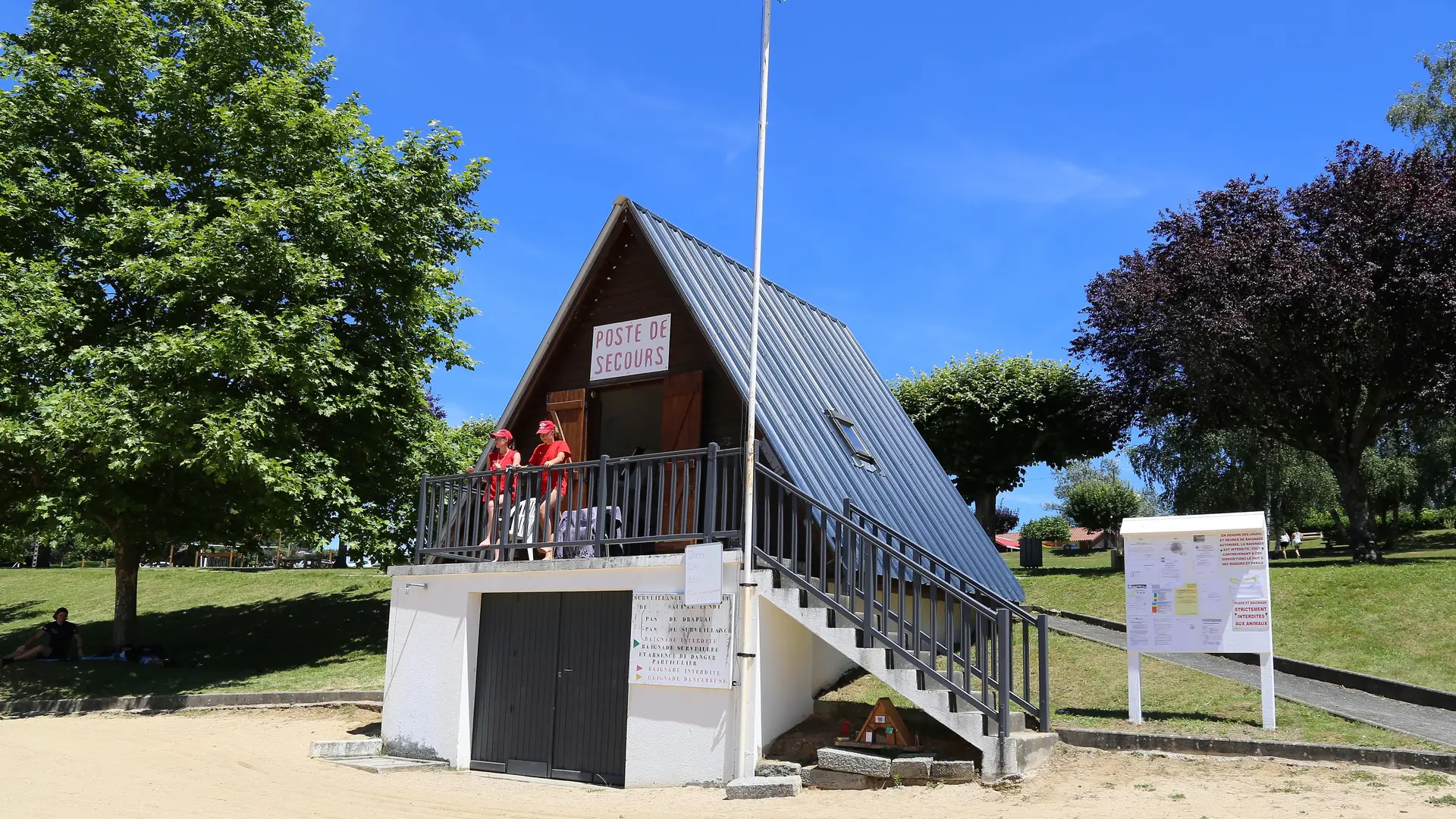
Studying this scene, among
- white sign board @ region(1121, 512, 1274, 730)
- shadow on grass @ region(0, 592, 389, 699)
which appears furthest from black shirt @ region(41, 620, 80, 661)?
white sign board @ region(1121, 512, 1274, 730)

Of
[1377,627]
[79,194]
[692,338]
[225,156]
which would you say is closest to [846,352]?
[692,338]

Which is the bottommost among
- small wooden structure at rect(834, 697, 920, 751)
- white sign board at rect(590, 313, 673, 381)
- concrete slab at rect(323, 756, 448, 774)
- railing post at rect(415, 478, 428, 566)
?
concrete slab at rect(323, 756, 448, 774)

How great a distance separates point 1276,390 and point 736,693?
19616 mm


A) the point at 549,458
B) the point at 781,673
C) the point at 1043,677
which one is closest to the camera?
the point at 1043,677

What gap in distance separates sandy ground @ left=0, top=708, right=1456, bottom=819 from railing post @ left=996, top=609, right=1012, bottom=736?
1.72 feet

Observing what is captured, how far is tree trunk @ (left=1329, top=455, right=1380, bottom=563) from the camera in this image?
22.9 m

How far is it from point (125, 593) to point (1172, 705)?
19.5 meters

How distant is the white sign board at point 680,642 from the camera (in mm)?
10219

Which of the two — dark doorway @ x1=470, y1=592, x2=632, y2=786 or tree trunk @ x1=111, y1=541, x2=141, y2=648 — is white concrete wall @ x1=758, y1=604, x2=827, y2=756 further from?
tree trunk @ x1=111, y1=541, x2=141, y2=648

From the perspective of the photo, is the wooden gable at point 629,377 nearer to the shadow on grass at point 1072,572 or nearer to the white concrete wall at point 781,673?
the white concrete wall at point 781,673

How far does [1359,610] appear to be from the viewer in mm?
16781

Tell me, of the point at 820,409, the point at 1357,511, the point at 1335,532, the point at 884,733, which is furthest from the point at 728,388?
the point at 1335,532

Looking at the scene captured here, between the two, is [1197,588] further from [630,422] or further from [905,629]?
[630,422]

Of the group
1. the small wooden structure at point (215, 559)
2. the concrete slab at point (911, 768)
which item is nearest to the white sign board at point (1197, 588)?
the concrete slab at point (911, 768)
